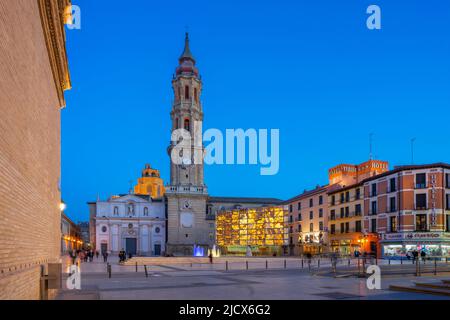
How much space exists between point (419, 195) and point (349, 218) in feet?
49.4

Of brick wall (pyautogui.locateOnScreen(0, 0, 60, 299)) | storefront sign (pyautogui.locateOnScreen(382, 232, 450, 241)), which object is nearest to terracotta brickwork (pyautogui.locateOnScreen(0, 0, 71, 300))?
brick wall (pyautogui.locateOnScreen(0, 0, 60, 299))

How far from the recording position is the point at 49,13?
13.4 meters

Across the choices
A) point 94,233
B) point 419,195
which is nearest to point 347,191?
point 419,195

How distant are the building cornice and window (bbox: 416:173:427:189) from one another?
144ft

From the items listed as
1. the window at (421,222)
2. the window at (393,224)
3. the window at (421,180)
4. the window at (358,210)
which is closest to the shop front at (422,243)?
the window at (421,222)

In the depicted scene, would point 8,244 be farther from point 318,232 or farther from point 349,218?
point 318,232

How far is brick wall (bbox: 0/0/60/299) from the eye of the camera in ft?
26.5

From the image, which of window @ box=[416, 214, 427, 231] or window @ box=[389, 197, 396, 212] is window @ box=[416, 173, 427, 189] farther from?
window @ box=[389, 197, 396, 212]

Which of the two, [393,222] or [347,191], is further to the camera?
[347,191]

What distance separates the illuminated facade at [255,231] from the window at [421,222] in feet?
128

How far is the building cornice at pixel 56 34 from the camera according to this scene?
43.0ft

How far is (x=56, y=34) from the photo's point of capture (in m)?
14.8

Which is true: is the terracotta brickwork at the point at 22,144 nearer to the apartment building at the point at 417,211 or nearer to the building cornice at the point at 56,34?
the building cornice at the point at 56,34

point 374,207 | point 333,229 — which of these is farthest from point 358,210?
point 333,229
